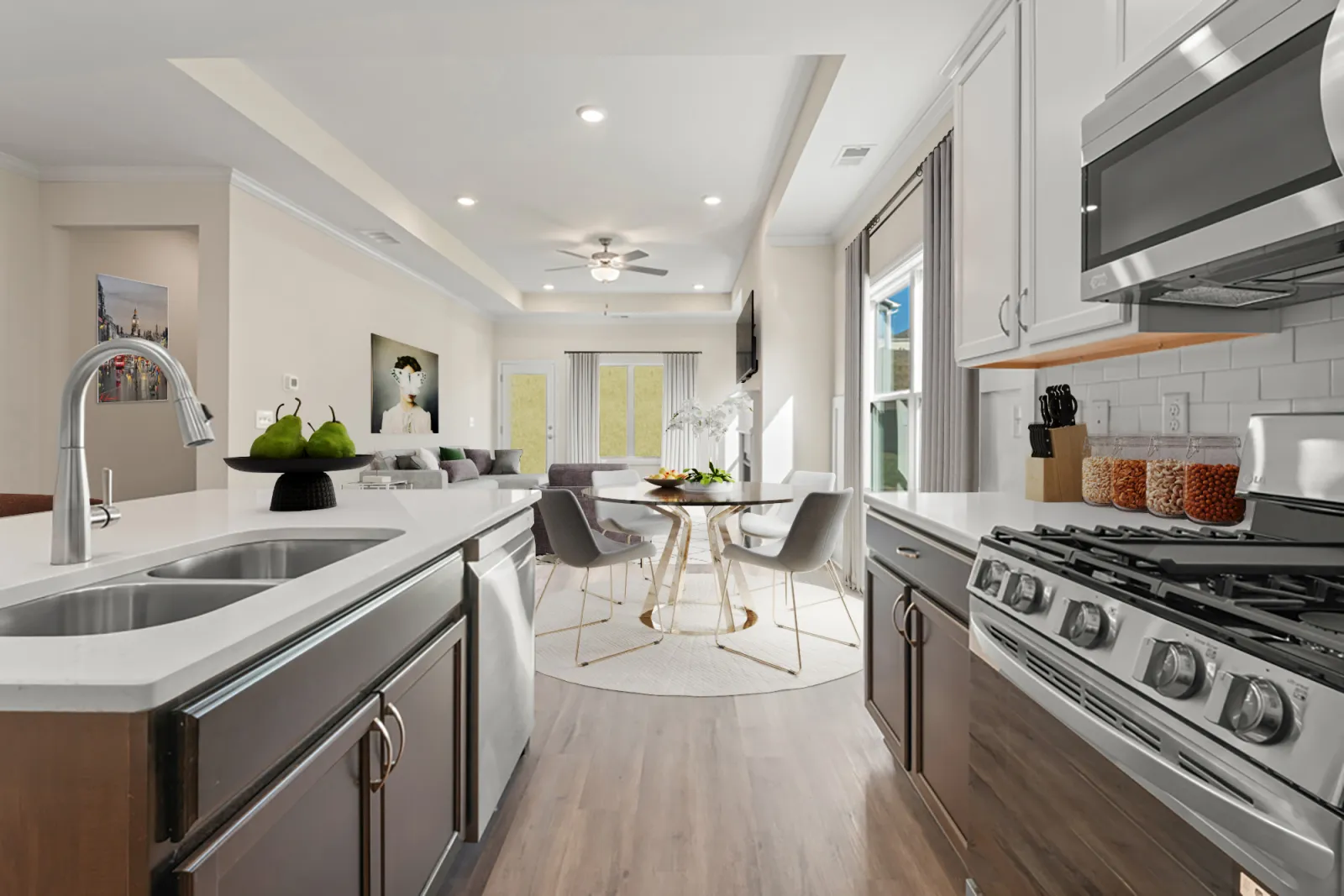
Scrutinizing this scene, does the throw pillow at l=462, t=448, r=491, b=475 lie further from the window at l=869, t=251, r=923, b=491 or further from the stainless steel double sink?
the stainless steel double sink

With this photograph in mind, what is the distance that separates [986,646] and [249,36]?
3.33 m

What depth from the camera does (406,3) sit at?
8.05ft

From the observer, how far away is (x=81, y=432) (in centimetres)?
103

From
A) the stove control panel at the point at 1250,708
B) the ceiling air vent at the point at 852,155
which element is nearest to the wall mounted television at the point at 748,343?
the ceiling air vent at the point at 852,155

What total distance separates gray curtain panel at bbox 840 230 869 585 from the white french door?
19.4 ft

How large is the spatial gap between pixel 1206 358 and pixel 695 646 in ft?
8.18

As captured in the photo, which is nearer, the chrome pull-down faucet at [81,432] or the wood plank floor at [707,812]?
the chrome pull-down faucet at [81,432]

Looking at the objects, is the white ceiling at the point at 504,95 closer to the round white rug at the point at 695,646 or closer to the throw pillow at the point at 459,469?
the throw pillow at the point at 459,469

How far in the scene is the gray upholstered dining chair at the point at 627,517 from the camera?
13.7 feet

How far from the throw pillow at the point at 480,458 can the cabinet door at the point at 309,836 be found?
23.5 ft

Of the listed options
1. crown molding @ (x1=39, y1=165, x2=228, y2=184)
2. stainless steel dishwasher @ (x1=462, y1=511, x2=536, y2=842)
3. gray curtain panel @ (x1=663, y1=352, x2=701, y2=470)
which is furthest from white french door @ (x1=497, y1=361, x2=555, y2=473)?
stainless steel dishwasher @ (x1=462, y1=511, x2=536, y2=842)

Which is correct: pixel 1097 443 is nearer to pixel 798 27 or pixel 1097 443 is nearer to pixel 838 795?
pixel 838 795

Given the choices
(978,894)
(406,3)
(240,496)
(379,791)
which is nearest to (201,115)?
(406,3)

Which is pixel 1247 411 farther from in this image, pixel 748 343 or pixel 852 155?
pixel 748 343
